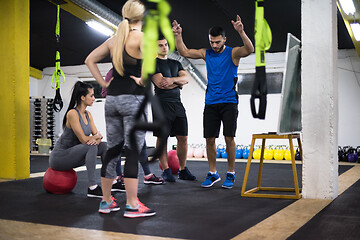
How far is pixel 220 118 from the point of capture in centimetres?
353

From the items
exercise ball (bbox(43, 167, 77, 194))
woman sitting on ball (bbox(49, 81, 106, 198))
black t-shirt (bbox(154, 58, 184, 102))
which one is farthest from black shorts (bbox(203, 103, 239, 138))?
exercise ball (bbox(43, 167, 77, 194))

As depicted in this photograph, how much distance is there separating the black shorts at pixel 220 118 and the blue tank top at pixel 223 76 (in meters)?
0.06

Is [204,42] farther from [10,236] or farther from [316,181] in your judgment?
[10,236]

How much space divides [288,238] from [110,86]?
1278mm

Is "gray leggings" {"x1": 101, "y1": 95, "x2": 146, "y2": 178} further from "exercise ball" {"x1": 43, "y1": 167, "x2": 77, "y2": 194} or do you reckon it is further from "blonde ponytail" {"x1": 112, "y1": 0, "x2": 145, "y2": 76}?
"exercise ball" {"x1": 43, "y1": 167, "x2": 77, "y2": 194}

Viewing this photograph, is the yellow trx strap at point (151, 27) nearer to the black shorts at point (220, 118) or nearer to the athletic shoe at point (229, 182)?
the black shorts at point (220, 118)

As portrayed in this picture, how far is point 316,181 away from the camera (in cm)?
290

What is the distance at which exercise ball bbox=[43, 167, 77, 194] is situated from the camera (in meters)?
3.23

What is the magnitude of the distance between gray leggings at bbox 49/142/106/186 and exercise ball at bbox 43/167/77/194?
9cm

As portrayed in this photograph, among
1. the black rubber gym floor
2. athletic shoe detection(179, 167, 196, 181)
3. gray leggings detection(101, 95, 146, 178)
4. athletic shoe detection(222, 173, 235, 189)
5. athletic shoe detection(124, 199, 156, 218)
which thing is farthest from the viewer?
athletic shoe detection(179, 167, 196, 181)

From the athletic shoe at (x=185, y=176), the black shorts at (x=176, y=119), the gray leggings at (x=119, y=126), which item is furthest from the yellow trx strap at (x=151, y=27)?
the athletic shoe at (x=185, y=176)

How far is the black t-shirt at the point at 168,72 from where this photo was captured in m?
3.67

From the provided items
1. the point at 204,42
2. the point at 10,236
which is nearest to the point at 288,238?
the point at 10,236

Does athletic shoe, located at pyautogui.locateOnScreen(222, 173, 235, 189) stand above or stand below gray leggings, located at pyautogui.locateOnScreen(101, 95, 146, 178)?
below
